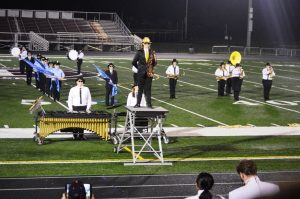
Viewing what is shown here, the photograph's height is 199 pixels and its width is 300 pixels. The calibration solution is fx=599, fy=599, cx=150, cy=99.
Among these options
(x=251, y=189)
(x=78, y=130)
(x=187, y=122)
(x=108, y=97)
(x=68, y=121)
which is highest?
(x=251, y=189)

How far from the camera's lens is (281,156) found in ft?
54.6

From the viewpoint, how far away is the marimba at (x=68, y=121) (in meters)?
17.1

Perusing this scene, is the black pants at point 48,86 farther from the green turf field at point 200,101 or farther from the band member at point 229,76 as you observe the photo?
the band member at point 229,76

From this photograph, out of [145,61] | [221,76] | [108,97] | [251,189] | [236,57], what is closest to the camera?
[251,189]

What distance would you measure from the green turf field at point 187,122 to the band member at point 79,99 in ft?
1.75

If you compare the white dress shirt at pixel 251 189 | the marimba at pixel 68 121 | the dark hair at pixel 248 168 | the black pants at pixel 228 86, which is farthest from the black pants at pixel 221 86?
the white dress shirt at pixel 251 189

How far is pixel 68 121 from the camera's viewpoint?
17.1m

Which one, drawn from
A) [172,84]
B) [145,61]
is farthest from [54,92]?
[145,61]

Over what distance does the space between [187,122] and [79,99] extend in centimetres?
558

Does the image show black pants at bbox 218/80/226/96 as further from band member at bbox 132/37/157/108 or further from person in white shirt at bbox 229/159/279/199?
person in white shirt at bbox 229/159/279/199

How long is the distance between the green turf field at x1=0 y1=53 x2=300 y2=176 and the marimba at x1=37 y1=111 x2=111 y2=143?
535mm

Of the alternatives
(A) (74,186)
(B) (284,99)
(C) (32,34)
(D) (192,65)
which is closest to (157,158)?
(A) (74,186)

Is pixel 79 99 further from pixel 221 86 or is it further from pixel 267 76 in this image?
pixel 221 86

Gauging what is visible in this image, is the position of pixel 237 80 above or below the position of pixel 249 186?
below
